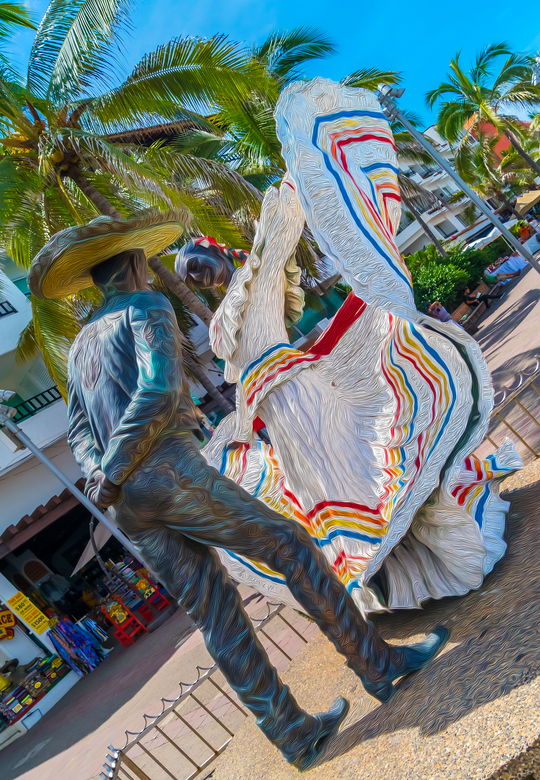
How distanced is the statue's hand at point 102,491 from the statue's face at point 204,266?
1.56 metres

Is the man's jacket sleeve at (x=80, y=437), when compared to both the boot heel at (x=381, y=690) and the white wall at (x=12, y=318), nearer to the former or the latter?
the boot heel at (x=381, y=690)

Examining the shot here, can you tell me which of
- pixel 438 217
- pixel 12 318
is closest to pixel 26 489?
pixel 12 318

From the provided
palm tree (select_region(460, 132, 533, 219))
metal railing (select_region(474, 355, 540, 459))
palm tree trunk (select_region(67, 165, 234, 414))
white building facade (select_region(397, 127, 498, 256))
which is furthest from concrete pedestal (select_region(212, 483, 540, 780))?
white building facade (select_region(397, 127, 498, 256))

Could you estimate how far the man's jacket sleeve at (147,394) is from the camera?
222 centimetres

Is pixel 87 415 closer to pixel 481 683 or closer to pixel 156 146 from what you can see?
pixel 481 683

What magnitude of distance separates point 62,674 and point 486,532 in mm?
10235

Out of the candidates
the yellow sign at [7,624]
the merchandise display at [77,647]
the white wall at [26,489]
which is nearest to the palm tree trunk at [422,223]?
the white wall at [26,489]

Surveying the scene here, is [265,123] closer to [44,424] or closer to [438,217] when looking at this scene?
[44,424]

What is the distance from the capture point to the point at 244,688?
2.38 m

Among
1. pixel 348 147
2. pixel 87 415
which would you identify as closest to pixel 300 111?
pixel 348 147

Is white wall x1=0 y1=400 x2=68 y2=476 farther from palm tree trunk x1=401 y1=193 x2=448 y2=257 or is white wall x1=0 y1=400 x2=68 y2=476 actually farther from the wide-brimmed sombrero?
the wide-brimmed sombrero

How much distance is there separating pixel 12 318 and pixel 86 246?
1364cm

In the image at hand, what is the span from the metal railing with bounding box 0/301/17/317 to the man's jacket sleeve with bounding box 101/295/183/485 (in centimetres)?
1381

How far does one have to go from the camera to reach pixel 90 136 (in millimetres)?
7555
